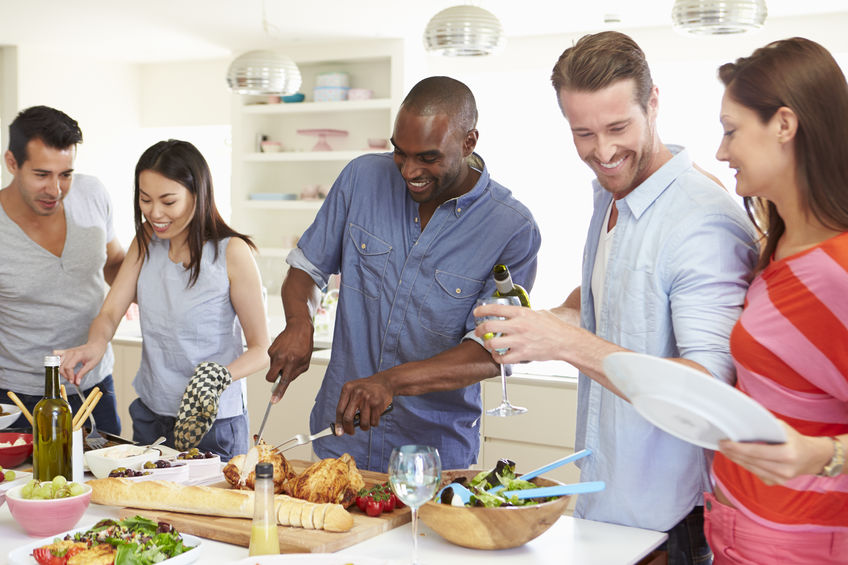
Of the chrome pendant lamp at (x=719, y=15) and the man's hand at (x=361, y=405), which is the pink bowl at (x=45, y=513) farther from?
the chrome pendant lamp at (x=719, y=15)

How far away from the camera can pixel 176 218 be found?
254cm

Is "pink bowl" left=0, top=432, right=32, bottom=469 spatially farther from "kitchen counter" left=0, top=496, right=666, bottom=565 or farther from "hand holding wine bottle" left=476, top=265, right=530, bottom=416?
"hand holding wine bottle" left=476, top=265, right=530, bottom=416

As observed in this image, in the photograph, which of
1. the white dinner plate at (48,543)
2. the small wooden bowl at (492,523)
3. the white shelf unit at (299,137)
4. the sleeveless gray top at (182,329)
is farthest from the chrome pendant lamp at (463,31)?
the white dinner plate at (48,543)

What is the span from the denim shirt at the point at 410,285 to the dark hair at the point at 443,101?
0.66ft

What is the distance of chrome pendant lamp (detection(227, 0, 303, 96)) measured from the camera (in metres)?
4.52

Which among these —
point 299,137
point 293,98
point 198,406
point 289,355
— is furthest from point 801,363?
point 299,137

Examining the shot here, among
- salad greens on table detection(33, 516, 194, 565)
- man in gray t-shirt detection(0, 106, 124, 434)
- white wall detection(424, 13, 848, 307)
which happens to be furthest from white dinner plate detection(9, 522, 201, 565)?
white wall detection(424, 13, 848, 307)

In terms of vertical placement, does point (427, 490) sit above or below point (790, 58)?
below

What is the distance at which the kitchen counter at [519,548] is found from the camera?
1520 millimetres

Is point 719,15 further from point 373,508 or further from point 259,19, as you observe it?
point 259,19

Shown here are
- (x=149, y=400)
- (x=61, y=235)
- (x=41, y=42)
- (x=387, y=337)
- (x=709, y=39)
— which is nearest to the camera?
(x=387, y=337)

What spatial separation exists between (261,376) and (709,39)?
334 cm

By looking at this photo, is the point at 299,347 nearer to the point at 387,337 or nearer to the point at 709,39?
the point at 387,337

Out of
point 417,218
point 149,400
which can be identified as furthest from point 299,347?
point 149,400
